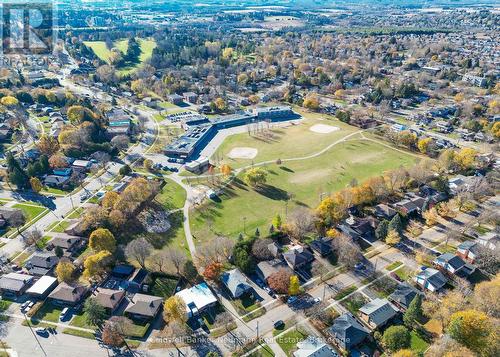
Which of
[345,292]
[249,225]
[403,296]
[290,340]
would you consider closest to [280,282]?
[290,340]

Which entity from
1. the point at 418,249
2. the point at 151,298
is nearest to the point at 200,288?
the point at 151,298

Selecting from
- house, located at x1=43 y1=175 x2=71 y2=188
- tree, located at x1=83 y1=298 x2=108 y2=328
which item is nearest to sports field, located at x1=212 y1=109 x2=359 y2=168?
house, located at x1=43 y1=175 x2=71 y2=188

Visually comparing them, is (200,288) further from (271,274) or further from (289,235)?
(289,235)

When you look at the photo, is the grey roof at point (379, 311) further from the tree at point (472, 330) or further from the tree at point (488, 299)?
the tree at point (488, 299)

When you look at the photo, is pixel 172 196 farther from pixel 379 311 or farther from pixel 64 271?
pixel 379 311

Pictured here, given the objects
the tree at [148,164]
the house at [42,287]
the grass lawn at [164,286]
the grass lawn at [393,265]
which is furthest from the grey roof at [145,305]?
the tree at [148,164]
